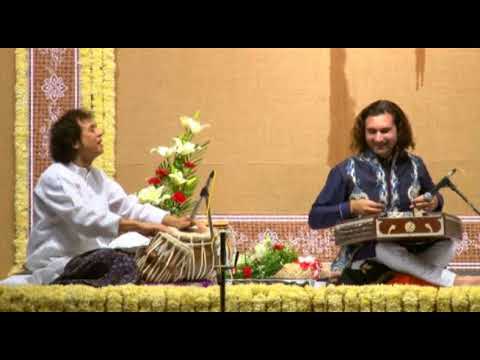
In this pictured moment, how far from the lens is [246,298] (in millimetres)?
5039

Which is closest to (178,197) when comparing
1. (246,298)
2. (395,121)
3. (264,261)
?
(264,261)

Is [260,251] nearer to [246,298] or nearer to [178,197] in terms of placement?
[178,197]

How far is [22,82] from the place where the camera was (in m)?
8.84

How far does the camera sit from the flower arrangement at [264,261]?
24.3 feet

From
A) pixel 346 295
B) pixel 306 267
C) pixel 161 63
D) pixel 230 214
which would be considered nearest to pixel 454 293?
pixel 346 295

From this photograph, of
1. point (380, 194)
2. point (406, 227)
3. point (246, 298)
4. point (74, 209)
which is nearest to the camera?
point (246, 298)

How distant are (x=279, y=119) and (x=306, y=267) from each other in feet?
6.33

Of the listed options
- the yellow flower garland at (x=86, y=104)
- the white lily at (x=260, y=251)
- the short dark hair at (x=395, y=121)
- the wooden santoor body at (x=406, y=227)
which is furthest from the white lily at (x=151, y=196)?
the wooden santoor body at (x=406, y=227)

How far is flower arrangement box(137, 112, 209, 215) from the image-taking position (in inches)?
282

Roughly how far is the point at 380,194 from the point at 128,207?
1.67 meters

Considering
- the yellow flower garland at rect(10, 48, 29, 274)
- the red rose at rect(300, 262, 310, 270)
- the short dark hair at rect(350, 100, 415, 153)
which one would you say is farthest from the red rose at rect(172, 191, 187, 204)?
the yellow flower garland at rect(10, 48, 29, 274)

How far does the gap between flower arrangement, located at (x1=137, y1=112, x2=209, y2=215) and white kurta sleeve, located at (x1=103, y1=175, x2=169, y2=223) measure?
289mm

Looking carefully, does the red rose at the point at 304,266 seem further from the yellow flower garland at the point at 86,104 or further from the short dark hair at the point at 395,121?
the yellow flower garland at the point at 86,104

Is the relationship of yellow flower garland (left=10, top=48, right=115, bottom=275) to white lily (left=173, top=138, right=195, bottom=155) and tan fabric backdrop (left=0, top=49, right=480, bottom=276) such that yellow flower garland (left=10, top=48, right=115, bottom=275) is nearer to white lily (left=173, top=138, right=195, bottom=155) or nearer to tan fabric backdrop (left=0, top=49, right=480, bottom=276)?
tan fabric backdrop (left=0, top=49, right=480, bottom=276)
